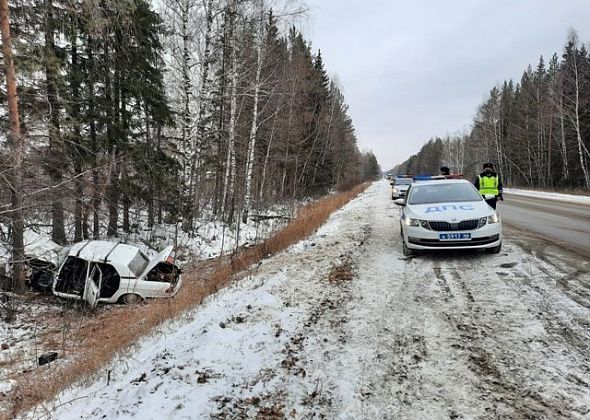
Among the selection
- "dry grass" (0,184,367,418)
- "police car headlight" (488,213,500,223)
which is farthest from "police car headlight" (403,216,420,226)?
"dry grass" (0,184,367,418)

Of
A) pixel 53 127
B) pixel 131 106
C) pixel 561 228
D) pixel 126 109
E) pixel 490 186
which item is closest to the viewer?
pixel 53 127

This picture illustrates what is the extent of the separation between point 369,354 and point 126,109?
707 inches

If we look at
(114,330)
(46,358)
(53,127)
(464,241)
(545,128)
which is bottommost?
(46,358)

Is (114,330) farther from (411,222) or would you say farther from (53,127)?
(411,222)

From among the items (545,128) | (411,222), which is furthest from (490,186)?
(545,128)

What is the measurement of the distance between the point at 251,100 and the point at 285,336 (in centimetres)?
2160

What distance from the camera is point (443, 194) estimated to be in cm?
874

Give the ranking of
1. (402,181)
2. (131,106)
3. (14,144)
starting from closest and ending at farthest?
(14,144) < (131,106) < (402,181)

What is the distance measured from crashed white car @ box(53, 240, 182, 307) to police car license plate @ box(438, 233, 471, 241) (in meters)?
6.74

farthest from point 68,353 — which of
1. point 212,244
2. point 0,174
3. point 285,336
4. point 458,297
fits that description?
point 212,244

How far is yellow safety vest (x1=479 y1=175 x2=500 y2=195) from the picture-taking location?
1000 centimetres

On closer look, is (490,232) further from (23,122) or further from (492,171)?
(23,122)

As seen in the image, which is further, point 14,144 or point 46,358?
point 14,144

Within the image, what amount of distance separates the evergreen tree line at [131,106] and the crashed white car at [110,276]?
123 cm
